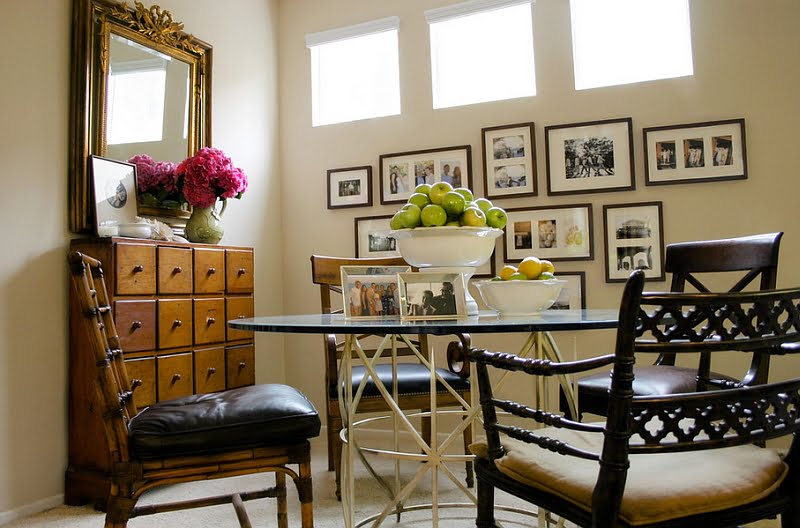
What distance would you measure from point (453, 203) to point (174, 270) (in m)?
1.60

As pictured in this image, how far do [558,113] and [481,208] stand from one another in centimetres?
178

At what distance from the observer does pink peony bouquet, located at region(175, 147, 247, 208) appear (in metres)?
3.06

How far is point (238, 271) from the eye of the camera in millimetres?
3227

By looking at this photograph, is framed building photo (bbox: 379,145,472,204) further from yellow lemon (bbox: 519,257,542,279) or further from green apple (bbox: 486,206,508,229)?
yellow lemon (bbox: 519,257,542,279)

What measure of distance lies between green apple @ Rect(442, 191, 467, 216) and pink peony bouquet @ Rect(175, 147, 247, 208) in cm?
170

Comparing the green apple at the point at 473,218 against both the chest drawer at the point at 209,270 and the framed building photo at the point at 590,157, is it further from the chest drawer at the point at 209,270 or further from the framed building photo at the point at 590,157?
the framed building photo at the point at 590,157

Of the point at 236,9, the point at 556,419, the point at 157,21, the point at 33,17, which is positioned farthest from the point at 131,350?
the point at 236,9

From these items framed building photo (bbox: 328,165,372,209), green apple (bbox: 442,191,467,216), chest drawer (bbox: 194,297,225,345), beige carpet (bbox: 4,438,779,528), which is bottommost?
beige carpet (bbox: 4,438,779,528)

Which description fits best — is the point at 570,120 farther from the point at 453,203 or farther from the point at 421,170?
the point at 453,203

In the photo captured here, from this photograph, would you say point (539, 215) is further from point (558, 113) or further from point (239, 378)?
point (239, 378)

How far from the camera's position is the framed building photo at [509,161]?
3541mm

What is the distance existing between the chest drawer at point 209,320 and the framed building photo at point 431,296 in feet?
5.35

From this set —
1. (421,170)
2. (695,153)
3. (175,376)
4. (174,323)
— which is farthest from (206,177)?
(695,153)

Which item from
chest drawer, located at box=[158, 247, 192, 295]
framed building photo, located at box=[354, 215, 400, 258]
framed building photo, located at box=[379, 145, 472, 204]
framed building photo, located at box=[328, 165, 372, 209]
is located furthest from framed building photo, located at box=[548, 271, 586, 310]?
chest drawer, located at box=[158, 247, 192, 295]
